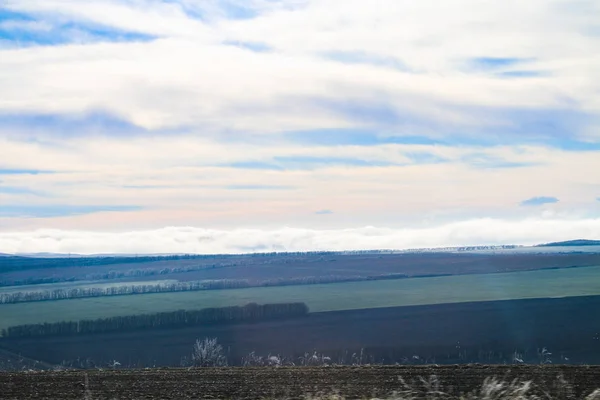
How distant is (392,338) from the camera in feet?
248

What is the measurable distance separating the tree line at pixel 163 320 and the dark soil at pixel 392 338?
345cm

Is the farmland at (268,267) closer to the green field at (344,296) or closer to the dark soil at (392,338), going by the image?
the green field at (344,296)

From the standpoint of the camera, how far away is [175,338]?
253 feet

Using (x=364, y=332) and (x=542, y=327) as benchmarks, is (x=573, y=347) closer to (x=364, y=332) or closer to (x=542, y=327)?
(x=542, y=327)

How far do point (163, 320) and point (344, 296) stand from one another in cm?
3595

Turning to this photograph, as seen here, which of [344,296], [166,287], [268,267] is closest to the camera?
[344,296]

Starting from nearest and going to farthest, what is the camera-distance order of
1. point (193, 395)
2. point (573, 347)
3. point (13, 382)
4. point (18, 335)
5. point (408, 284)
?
point (193, 395), point (13, 382), point (573, 347), point (18, 335), point (408, 284)

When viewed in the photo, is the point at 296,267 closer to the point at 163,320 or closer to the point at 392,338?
the point at 163,320

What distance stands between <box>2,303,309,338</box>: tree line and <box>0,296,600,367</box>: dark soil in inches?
136

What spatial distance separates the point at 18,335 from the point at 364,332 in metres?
40.4

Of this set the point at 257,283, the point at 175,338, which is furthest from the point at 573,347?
the point at 257,283

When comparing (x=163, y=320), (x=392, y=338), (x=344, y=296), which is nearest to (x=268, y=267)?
(x=344, y=296)

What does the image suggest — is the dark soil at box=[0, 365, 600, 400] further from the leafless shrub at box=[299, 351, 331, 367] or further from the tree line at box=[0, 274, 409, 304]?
the tree line at box=[0, 274, 409, 304]

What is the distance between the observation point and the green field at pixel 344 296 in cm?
9912
